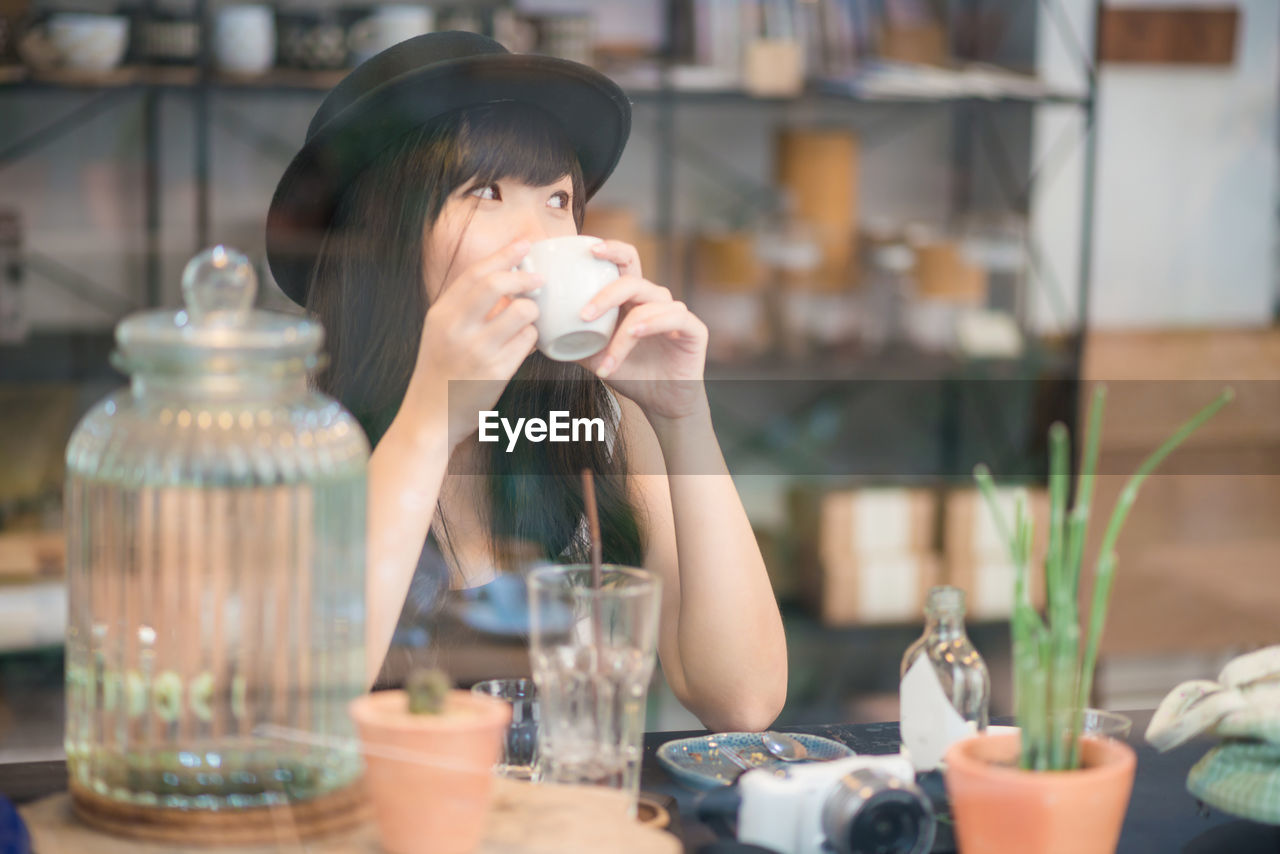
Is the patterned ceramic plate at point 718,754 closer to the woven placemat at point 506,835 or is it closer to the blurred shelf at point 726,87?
the woven placemat at point 506,835

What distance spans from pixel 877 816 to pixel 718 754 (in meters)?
0.16

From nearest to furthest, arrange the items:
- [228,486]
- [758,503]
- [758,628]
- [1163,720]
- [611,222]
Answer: [228,486], [1163,720], [758,628], [611,222], [758,503]

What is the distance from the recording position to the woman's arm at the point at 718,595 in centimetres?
92

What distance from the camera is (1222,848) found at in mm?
624

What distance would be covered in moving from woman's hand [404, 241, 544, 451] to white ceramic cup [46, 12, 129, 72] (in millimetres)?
1237

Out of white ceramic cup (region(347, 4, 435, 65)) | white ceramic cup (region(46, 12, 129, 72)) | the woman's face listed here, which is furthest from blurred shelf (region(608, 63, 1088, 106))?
the woman's face

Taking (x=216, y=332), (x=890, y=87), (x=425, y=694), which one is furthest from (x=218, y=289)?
(x=890, y=87)

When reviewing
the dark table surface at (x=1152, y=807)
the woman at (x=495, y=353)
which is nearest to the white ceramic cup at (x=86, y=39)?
the woman at (x=495, y=353)

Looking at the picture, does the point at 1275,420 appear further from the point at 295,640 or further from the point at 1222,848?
the point at 295,640

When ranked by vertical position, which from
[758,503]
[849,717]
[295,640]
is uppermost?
[295,640]

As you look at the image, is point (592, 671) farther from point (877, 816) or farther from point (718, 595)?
point (718, 595)

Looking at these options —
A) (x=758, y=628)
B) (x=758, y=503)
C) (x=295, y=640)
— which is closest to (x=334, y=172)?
(x=758, y=628)

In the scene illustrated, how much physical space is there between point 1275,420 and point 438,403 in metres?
2.11

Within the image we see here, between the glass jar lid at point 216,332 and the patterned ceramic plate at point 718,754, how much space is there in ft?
0.94
